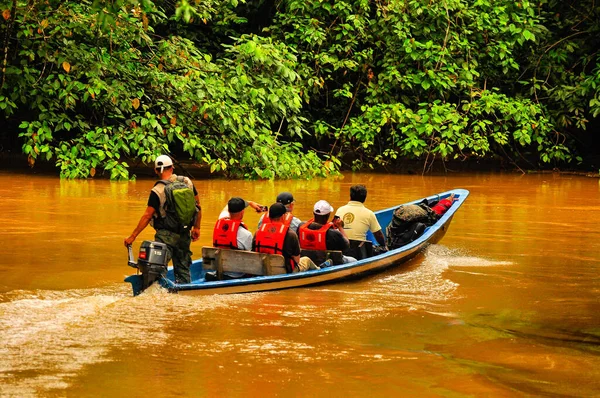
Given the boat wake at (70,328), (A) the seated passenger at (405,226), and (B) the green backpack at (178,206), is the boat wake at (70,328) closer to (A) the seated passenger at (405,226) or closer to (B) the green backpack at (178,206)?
(B) the green backpack at (178,206)

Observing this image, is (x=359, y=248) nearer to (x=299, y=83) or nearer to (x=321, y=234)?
(x=321, y=234)

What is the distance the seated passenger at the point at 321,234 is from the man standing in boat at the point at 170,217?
1.34 meters

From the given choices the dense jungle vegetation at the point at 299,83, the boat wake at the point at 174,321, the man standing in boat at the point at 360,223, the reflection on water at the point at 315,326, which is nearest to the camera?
the reflection on water at the point at 315,326

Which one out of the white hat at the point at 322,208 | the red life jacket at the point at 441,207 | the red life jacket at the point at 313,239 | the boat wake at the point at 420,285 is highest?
the white hat at the point at 322,208

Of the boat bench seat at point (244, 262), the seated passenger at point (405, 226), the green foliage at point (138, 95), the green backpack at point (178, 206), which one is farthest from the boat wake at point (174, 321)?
the green foliage at point (138, 95)

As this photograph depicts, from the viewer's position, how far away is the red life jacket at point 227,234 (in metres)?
9.09

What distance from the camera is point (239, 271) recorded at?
29.6 ft

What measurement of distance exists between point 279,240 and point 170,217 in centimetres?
103

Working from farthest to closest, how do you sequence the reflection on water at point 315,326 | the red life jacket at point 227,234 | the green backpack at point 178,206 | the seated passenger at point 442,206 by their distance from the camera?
1. the seated passenger at point 442,206
2. the red life jacket at point 227,234
3. the green backpack at point 178,206
4. the reflection on water at point 315,326

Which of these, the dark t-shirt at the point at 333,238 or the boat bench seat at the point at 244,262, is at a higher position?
the dark t-shirt at the point at 333,238

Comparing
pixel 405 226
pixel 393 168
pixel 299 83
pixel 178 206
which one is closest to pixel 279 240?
pixel 178 206

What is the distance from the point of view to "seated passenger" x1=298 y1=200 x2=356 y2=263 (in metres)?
9.72

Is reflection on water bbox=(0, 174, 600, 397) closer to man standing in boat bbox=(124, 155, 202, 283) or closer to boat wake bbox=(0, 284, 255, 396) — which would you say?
boat wake bbox=(0, 284, 255, 396)

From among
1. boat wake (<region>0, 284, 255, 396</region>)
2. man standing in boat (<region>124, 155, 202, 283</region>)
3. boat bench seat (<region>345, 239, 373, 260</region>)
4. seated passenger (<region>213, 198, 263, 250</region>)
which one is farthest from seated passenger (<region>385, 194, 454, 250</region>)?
boat wake (<region>0, 284, 255, 396</region>)
